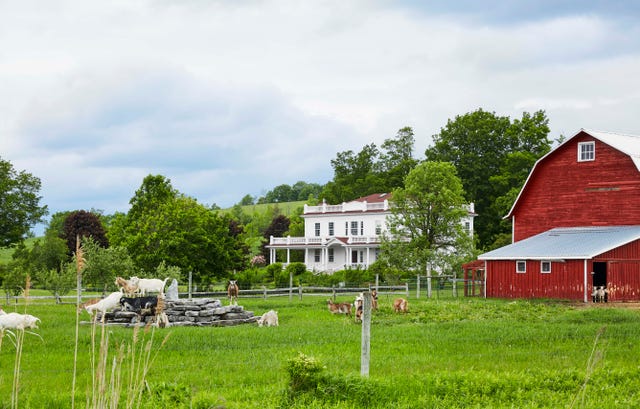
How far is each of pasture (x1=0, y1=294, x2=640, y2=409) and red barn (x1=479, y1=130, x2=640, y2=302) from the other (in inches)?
430

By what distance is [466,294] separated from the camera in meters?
43.1

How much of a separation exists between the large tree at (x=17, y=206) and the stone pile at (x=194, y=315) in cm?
4379

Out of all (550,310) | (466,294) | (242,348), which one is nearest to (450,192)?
(466,294)

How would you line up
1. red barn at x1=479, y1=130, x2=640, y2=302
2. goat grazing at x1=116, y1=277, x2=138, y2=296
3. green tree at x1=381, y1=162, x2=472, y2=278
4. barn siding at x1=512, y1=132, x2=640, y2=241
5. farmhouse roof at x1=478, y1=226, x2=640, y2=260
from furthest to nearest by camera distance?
green tree at x1=381, y1=162, x2=472, y2=278 → barn siding at x1=512, y1=132, x2=640, y2=241 → red barn at x1=479, y1=130, x2=640, y2=302 → farmhouse roof at x1=478, y1=226, x2=640, y2=260 → goat grazing at x1=116, y1=277, x2=138, y2=296

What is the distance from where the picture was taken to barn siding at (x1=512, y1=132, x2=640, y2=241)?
41.2 m

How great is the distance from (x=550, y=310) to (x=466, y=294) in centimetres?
1343

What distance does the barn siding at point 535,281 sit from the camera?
3688 centimetres

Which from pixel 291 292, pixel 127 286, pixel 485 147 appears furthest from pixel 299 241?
pixel 127 286

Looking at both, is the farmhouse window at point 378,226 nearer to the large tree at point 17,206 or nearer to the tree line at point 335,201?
the tree line at point 335,201

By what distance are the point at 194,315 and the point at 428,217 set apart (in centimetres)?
2836

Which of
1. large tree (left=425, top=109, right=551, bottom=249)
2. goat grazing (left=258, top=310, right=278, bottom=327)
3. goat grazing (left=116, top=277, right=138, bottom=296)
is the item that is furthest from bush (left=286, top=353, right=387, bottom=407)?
large tree (left=425, top=109, right=551, bottom=249)

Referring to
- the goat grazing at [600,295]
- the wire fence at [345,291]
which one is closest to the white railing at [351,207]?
the wire fence at [345,291]

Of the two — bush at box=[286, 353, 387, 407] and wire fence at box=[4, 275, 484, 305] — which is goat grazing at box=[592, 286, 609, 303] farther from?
bush at box=[286, 353, 387, 407]

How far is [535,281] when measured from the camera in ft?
127
